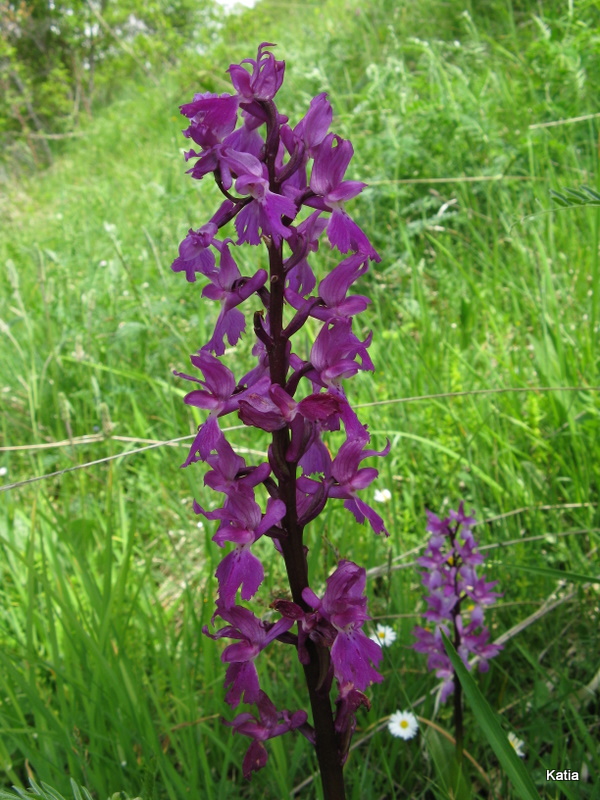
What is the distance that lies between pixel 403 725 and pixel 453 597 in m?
0.33

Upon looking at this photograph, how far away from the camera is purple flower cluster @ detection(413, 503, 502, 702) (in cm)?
175

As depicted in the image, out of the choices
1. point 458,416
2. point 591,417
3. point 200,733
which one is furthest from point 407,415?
point 200,733

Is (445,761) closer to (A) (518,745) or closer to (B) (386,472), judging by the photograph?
(A) (518,745)

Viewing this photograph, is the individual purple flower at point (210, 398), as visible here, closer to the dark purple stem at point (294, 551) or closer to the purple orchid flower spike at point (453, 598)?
the dark purple stem at point (294, 551)

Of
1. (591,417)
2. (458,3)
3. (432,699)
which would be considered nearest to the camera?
(432,699)

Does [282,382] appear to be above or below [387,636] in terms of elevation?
above

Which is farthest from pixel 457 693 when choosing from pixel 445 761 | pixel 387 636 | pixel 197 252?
pixel 197 252

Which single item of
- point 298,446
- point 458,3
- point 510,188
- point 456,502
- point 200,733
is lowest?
point 200,733

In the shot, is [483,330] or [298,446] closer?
[298,446]

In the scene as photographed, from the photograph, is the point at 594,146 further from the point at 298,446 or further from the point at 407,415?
the point at 298,446

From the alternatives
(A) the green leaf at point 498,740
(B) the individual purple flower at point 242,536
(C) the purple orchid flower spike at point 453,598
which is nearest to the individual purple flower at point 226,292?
(B) the individual purple flower at point 242,536

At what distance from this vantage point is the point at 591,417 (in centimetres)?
239

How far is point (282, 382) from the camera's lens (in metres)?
1.11

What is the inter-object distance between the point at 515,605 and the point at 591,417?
2.58ft
